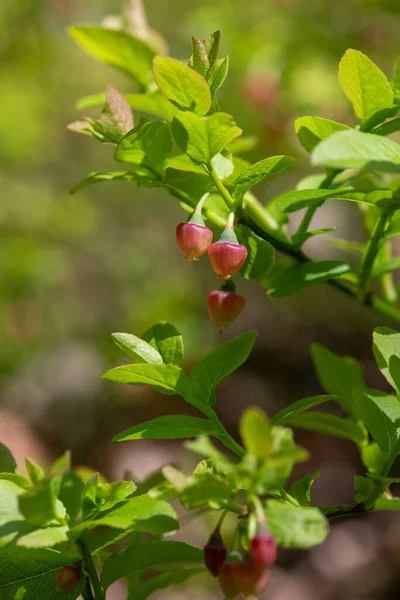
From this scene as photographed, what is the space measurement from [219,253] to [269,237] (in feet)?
0.39

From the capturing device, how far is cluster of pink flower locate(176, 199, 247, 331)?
0.57 metres

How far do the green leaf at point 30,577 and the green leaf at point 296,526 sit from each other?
0.23 m

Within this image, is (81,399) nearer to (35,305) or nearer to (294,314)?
(35,305)

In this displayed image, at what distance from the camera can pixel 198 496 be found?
446 mm

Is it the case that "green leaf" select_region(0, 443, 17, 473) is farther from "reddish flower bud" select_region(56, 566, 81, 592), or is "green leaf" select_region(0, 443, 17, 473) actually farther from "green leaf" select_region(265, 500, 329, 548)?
"green leaf" select_region(265, 500, 329, 548)

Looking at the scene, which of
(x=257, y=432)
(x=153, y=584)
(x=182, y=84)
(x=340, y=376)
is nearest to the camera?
(x=257, y=432)

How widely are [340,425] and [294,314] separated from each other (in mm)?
2936

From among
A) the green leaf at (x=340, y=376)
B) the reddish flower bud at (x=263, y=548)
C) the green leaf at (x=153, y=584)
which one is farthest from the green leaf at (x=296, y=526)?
the green leaf at (x=340, y=376)

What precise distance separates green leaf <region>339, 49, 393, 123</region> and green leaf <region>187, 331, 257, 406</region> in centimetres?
23

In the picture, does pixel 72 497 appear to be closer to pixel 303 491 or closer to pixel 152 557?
pixel 152 557

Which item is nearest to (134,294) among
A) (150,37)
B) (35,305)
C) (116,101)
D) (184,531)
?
(35,305)

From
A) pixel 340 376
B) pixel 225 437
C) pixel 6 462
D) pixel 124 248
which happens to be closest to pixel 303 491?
pixel 225 437

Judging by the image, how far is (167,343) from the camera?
618 millimetres

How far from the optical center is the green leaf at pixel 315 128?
1.94 ft
